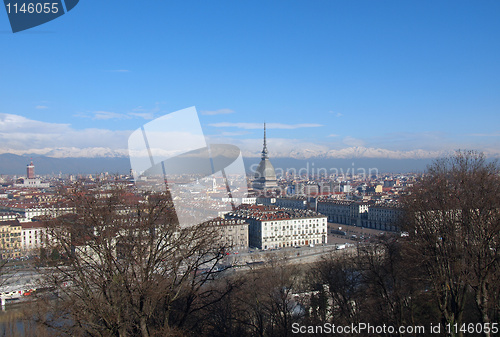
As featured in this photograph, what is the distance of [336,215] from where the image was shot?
96.0 feet

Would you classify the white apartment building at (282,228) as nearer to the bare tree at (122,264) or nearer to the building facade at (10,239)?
the building facade at (10,239)

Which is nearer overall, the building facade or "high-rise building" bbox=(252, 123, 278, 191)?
the building facade

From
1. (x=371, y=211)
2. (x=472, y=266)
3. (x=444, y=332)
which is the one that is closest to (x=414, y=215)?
(x=472, y=266)

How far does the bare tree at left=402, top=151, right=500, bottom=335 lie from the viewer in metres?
5.23

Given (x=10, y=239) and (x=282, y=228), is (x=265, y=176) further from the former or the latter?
(x=10, y=239)

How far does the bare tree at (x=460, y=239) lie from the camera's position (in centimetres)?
523

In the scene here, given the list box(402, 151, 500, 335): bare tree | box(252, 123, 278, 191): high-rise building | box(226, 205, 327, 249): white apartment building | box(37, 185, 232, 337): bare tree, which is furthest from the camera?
box(252, 123, 278, 191): high-rise building

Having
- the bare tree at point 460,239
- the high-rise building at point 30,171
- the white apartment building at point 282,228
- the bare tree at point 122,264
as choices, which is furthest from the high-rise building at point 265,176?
the bare tree at point 122,264

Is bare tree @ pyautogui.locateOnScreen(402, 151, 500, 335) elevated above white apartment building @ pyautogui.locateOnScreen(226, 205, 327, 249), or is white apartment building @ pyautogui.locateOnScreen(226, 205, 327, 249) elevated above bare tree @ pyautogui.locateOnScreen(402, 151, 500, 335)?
bare tree @ pyautogui.locateOnScreen(402, 151, 500, 335)

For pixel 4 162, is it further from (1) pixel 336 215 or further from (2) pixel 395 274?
(2) pixel 395 274

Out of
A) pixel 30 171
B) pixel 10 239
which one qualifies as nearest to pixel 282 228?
pixel 10 239

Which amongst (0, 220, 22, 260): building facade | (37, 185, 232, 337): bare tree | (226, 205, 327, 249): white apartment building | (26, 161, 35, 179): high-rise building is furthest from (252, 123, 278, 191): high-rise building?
(37, 185, 232, 337): bare tree

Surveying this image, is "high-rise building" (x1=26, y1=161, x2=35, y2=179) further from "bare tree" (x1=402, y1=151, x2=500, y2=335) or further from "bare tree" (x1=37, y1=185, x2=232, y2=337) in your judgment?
"bare tree" (x1=37, y1=185, x2=232, y2=337)

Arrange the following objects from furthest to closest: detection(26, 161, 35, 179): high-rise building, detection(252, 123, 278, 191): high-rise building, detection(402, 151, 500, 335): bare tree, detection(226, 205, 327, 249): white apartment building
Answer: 1. detection(26, 161, 35, 179): high-rise building
2. detection(252, 123, 278, 191): high-rise building
3. detection(226, 205, 327, 249): white apartment building
4. detection(402, 151, 500, 335): bare tree
